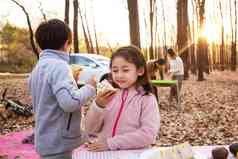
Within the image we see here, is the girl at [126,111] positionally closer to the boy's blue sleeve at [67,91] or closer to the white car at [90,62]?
the boy's blue sleeve at [67,91]

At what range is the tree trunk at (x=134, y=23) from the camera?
12086mm

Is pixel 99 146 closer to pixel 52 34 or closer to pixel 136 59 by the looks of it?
pixel 136 59

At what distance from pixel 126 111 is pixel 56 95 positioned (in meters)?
0.39

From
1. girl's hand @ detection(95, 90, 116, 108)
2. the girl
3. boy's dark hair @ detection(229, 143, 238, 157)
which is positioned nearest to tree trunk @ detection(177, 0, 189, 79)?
the girl

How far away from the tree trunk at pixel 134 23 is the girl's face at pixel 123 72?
9435 mm

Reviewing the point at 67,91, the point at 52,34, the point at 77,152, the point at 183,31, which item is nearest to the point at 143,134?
the point at 77,152

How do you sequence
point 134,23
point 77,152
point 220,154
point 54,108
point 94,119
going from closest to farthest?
point 220,154 < point 77,152 < point 94,119 < point 54,108 < point 134,23

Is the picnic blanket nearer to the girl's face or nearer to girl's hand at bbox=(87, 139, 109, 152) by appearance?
Result: girl's hand at bbox=(87, 139, 109, 152)

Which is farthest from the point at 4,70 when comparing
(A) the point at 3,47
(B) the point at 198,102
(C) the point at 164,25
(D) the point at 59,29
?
(D) the point at 59,29

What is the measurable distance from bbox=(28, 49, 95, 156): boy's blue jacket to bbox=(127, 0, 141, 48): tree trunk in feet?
30.6

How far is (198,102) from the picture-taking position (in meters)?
12.8

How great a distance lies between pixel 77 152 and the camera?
2.22 m

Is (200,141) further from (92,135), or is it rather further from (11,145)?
(92,135)

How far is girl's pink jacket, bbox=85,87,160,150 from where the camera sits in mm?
2281
